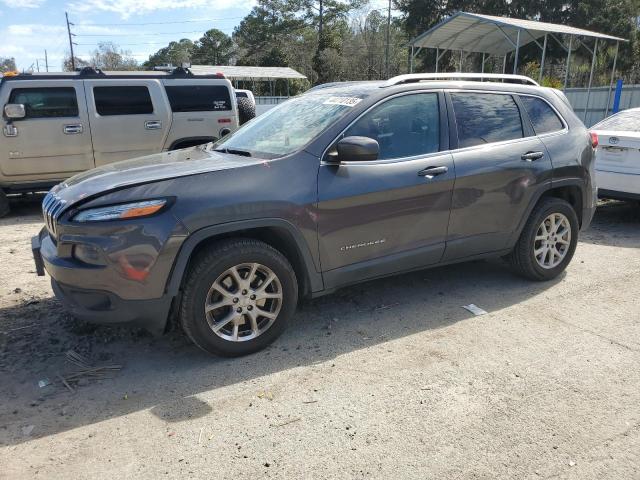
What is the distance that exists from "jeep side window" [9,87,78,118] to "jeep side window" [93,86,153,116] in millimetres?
378

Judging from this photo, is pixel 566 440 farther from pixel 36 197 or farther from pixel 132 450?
pixel 36 197

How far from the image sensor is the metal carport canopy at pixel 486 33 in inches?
648

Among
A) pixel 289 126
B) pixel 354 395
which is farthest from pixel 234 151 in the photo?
pixel 354 395

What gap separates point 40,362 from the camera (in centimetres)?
357

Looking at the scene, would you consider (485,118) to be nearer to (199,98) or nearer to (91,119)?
(199,98)

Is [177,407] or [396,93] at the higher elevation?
[396,93]

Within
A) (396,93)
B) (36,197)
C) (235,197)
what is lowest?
(36,197)

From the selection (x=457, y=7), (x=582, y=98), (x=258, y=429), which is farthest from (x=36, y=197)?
(x=457, y=7)

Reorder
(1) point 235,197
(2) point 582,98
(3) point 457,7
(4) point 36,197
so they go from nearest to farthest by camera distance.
Answer: (1) point 235,197 → (4) point 36,197 → (2) point 582,98 → (3) point 457,7

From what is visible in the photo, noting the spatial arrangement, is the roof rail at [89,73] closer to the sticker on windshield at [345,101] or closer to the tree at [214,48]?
the sticker on windshield at [345,101]

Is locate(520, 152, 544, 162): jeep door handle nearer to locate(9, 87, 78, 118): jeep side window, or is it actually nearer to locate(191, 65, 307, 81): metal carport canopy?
locate(9, 87, 78, 118): jeep side window

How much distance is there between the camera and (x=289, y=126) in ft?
13.6

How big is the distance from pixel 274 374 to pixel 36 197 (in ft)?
28.7

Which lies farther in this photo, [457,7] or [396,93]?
[457,7]
